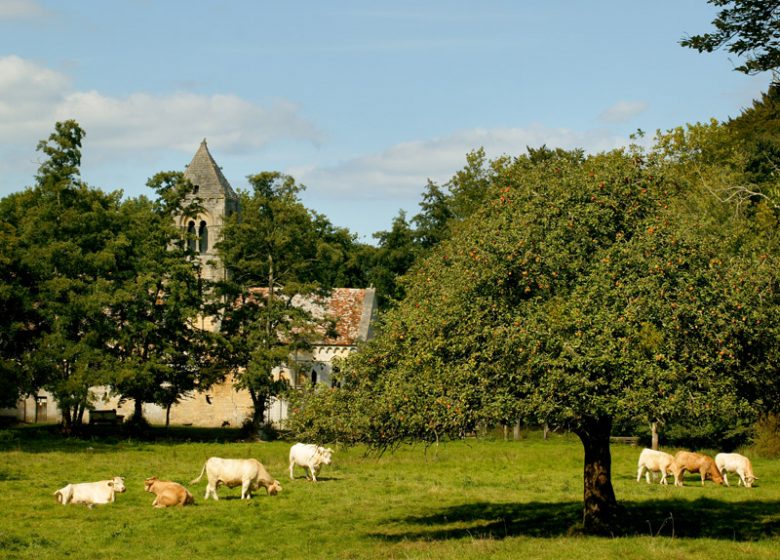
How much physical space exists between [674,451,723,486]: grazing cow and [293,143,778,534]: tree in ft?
40.4

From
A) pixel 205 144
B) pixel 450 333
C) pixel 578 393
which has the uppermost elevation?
pixel 205 144

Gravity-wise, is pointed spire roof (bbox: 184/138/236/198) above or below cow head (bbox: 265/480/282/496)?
above

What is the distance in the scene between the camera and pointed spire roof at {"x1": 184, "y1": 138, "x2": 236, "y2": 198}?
78.8m

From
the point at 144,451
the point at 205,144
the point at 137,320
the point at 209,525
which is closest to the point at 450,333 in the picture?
the point at 209,525

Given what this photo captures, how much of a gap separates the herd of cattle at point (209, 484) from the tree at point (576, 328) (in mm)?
6624

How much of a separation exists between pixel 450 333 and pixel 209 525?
851cm

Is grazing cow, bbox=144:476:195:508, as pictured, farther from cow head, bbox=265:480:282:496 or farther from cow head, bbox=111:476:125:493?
cow head, bbox=265:480:282:496

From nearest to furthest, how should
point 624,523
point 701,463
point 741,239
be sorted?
point 624,523 → point 741,239 → point 701,463

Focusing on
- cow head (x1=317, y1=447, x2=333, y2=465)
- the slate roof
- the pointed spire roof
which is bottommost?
cow head (x1=317, y1=447, x2=333, y2=465)

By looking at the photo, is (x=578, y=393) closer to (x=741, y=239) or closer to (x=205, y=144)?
(x=741, y=239)

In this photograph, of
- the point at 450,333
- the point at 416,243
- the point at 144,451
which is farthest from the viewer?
the point at 416,243

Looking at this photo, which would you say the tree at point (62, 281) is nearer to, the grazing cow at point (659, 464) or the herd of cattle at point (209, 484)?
the herd of cattle at point (209, 484)

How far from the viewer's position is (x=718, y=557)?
1856 cm

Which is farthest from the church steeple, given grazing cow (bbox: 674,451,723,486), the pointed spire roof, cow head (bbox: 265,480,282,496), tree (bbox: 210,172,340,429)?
grazing cow (bbox: 674,451,723,486)
